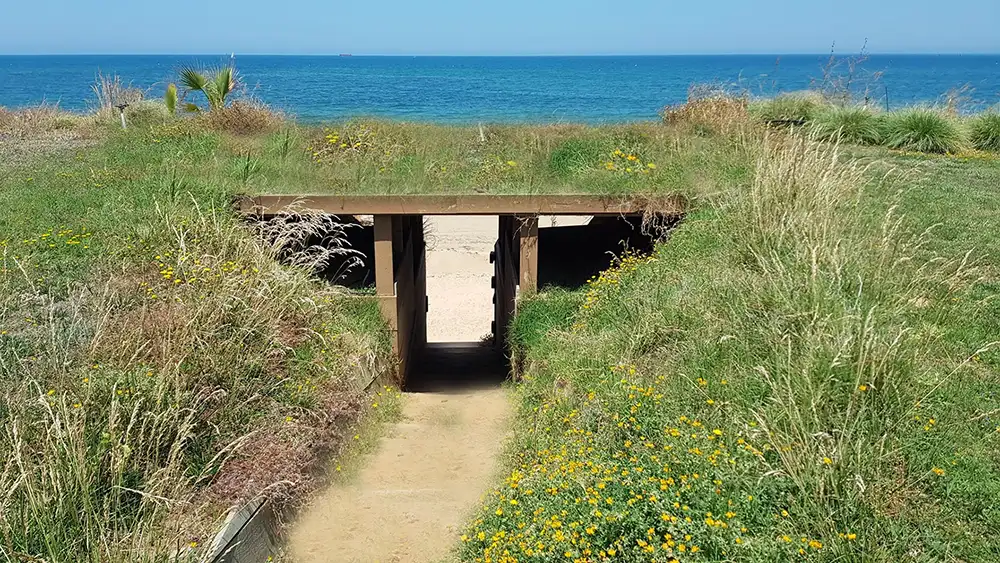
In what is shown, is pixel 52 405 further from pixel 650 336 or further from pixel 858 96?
pixel 858 96

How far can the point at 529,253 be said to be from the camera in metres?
10.8

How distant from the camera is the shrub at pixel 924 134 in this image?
46.5 ft

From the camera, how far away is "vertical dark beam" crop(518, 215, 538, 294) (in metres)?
10.7

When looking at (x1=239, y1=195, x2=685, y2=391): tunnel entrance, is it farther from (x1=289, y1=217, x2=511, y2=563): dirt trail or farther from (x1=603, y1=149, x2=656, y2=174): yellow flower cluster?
(x1=289, y1=217, x2=511, y2=563): dirt trail

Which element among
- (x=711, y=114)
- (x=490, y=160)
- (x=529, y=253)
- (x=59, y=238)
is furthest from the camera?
(x=711, y=114)

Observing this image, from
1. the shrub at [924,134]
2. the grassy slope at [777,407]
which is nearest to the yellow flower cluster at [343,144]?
the grassy slope at [777,407]

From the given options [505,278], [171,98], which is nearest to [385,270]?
[505,278]

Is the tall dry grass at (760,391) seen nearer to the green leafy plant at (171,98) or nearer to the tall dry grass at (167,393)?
the tall dry grass at (167,393)

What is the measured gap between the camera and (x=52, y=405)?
503cm

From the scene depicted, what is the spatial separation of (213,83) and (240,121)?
175cm

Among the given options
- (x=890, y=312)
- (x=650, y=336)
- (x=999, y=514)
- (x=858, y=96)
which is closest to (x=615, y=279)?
(x=650, y=336)

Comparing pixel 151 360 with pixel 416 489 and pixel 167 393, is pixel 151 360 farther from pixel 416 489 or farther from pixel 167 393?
pixel 416 489

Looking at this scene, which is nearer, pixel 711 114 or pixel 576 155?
pixel 576 155

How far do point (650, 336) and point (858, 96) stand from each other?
12.1 m
